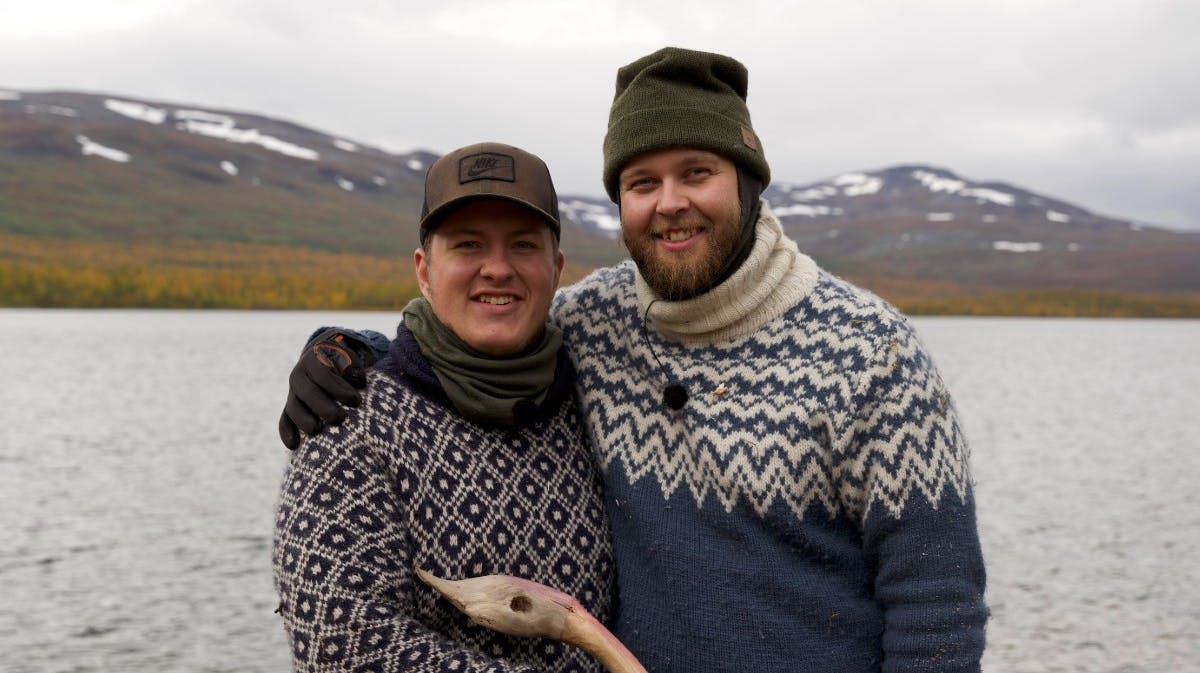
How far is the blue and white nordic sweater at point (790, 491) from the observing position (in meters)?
2.51

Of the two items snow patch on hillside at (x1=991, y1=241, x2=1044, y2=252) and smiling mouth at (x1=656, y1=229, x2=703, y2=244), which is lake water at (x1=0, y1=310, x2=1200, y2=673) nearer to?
smiling mouth at (x1=656, y1=229, x2=703, y2=244)

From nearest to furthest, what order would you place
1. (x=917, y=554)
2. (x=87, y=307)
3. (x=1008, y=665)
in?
(x=917, y=554)
(x=1008, y=665)
(x=87, y=307)

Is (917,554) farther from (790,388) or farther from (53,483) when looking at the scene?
(53,483)

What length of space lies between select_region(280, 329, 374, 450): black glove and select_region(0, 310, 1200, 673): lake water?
22.7 ft

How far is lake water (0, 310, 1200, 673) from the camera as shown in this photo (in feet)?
31.4

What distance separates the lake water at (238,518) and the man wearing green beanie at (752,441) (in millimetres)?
6986

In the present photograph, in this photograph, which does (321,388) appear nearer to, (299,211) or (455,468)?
(455,468)

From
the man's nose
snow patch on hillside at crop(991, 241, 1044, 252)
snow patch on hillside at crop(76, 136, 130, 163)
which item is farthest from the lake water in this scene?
snow patch on hillside at crop(991, 241, 1044, 252)

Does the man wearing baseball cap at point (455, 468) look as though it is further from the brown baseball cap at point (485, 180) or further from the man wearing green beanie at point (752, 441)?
the man wearing green beanie at point (752, 441)

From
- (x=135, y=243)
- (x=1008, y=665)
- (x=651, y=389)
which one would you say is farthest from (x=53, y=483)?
(x=135, y=243)

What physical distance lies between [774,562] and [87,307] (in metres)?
76.1

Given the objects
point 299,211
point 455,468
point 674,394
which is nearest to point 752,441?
point 674,394

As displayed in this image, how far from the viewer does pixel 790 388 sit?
8.74 feet

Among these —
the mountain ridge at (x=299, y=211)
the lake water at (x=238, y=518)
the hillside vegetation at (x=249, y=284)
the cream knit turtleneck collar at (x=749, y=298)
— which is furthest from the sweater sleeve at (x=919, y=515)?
the mountain ridge at (x=299, y=211)
